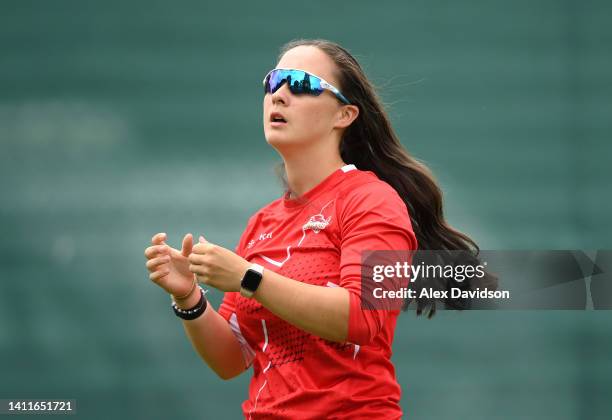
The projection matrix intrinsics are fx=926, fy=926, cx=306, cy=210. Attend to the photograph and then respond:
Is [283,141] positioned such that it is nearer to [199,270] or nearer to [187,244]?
[187,244]

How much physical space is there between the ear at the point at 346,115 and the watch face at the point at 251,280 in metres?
0.59

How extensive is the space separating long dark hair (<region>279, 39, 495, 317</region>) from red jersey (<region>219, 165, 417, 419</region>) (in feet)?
0.73

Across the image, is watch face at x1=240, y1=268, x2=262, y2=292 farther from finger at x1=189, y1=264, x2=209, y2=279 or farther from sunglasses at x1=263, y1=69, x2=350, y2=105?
sunglasses at x1=263, y1=69, x2=350, y2=105

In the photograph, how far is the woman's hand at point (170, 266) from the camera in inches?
91.2

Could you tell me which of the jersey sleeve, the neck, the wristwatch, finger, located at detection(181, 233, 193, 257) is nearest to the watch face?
the wristwatch

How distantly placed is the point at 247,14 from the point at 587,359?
2.08 m

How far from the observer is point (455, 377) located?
151 inches

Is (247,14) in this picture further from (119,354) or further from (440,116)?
(119,354)

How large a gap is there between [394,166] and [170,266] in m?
0.70

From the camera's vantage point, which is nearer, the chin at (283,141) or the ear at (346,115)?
the chin at (283,141)

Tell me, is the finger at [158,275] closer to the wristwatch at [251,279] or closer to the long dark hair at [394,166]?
the wristwatch at [251,279]

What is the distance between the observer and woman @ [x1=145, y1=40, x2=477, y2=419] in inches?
81.7

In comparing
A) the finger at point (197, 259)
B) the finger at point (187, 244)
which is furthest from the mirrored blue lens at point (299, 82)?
the finger at point (197, 259)

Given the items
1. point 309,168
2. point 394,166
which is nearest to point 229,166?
point 394,166
